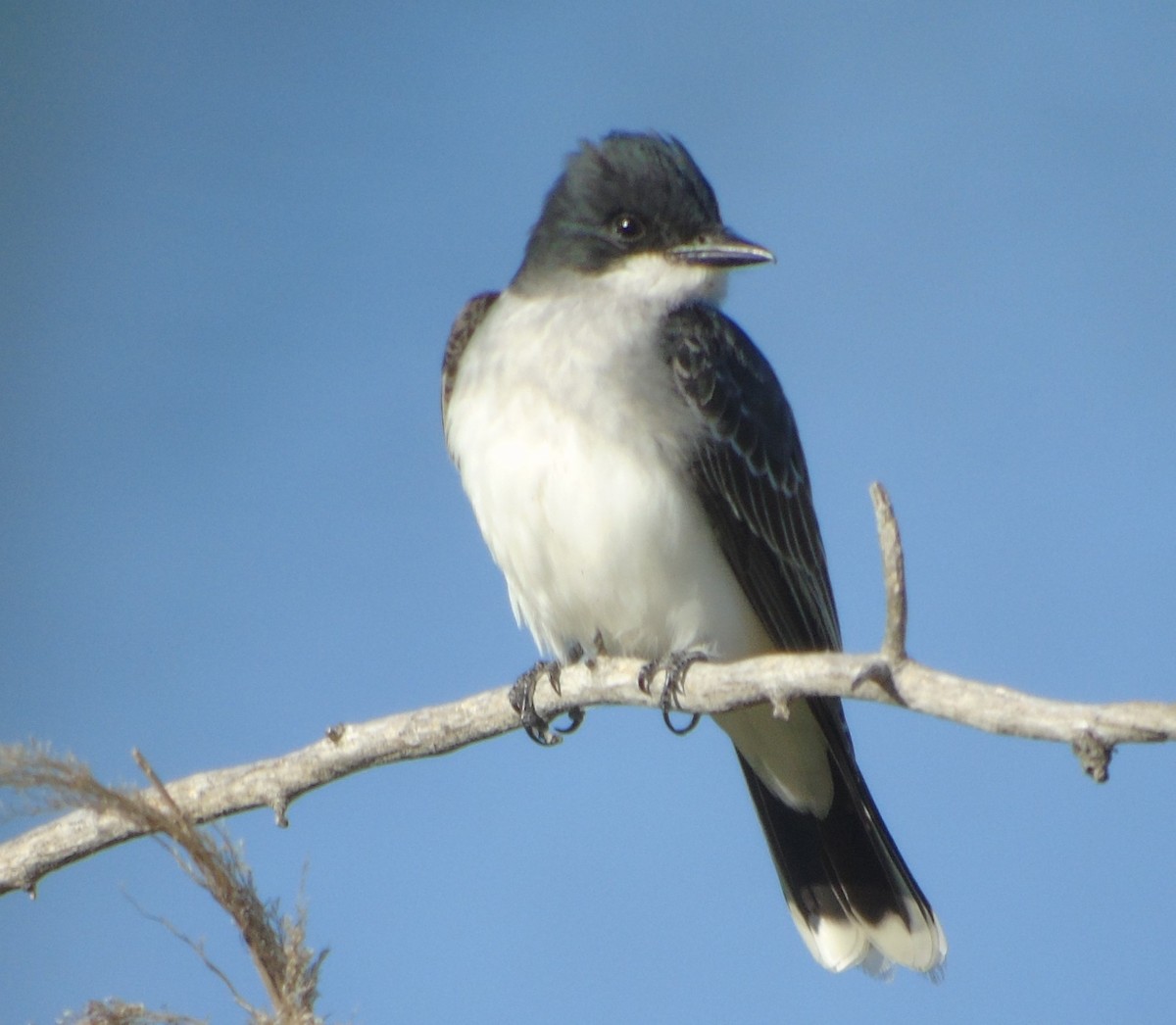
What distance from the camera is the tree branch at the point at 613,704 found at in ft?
8.26

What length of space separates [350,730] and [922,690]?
4.64 feet

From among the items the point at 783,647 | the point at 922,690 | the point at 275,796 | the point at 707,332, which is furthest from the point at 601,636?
the point at 922,690

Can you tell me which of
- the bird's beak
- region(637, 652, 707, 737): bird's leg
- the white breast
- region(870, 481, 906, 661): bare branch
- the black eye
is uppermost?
the black eye

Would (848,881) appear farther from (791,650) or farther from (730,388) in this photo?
(730,388)

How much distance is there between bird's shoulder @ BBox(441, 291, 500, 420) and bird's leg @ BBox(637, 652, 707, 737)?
114 cm

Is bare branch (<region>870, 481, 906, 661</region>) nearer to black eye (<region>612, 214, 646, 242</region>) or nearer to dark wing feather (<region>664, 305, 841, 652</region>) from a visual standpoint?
dark wing feather (<region>664, 305, 841, 652</region>)

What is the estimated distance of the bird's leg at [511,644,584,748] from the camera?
3.94 meters

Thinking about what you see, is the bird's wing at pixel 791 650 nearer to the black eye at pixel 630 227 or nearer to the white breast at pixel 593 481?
the white breast at pixel 593 481

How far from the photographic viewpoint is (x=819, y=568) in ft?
15.4

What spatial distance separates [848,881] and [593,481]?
1418 mm

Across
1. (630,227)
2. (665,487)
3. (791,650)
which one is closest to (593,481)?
(665,487)

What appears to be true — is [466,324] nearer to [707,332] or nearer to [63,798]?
[707,332]

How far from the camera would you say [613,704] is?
399 centimetres

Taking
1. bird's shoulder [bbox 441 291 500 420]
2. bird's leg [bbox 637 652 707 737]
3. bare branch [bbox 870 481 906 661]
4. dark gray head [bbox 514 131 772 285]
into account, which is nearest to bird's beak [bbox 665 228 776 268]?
dark gray head [bbox 514 131 772 285]
